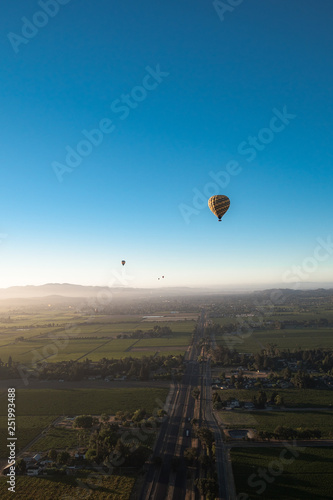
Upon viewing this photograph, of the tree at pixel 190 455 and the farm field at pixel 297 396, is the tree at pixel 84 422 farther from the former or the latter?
the farm field at pixel 297 396

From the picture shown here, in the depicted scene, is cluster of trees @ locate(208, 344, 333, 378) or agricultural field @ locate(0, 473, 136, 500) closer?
agricultural field @ locate(0, 473, 136, 500)

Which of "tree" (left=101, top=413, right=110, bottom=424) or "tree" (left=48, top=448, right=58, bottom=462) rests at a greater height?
"tree" (left=48, top=448, right=58, bottom=462)

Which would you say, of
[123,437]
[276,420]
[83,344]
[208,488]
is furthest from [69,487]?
[83,344]

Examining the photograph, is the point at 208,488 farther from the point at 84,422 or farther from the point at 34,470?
the point at 84,422

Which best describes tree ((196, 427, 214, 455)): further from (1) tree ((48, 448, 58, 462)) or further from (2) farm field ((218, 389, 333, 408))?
(1) tree ((48, 448, 58, 462))

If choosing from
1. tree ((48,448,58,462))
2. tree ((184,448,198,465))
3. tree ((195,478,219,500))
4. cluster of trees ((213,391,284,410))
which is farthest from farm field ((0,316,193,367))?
tree ((195,478,219,500))

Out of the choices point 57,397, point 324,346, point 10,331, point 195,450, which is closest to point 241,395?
point 195,450

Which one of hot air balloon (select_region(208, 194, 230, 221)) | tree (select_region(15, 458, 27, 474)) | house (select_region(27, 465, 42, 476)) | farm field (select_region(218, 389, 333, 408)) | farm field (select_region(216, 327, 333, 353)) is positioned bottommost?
farm field (select_region(216, 327, 333, 353))
